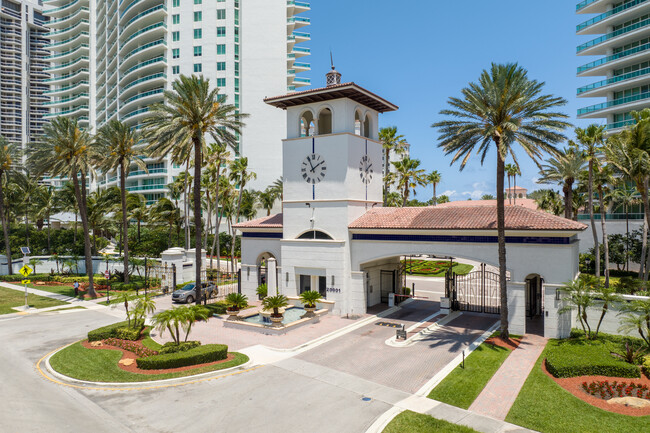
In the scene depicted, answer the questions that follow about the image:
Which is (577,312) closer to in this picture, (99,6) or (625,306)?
(625,306)

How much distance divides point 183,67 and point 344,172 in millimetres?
60376

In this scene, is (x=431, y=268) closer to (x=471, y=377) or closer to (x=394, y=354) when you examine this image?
(x=394, y=354)

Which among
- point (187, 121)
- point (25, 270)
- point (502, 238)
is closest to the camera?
point (502, 238)

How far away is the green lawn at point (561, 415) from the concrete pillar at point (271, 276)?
21331mm

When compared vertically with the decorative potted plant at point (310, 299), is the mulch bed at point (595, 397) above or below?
below

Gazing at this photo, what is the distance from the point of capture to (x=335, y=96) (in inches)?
1193

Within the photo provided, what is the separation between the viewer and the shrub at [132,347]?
20.5 meters

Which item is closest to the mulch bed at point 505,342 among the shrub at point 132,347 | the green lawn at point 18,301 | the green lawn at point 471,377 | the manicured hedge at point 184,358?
the green lawn at point 471,377

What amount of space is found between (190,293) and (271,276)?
289 inches

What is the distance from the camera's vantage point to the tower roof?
1154 inches

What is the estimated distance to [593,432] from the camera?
1280 centimetres

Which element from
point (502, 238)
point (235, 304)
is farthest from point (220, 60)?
point (502, 238)

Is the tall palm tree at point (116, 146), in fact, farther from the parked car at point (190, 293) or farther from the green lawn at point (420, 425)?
the green lawn at point (420, 425)

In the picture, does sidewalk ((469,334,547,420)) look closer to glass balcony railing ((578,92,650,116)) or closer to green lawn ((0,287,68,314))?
green lawn ((0,287,68,314))
